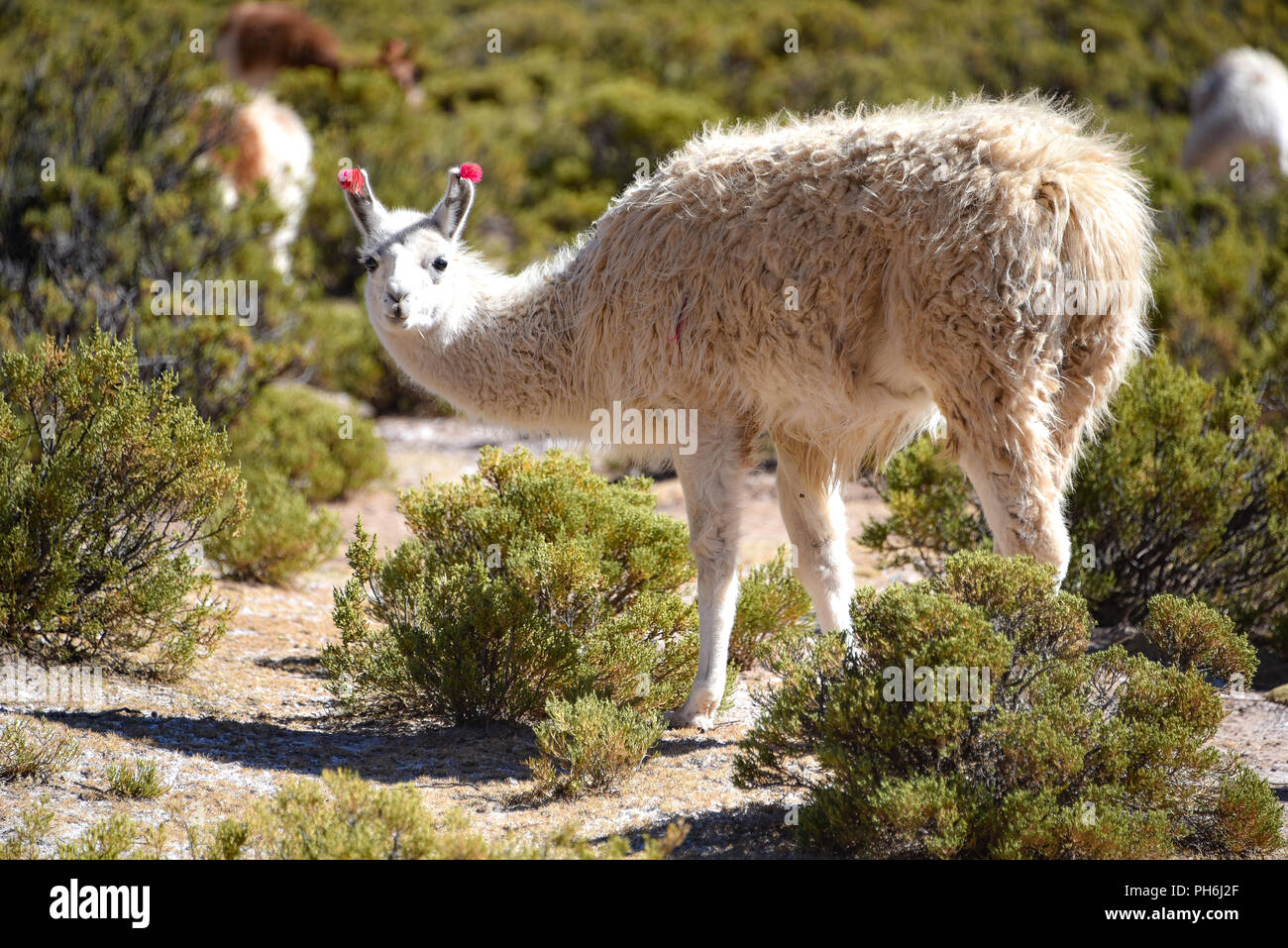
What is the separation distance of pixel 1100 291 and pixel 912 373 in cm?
67

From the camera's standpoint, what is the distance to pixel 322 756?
4.32 metres

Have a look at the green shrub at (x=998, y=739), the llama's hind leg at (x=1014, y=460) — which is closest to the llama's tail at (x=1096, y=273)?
the llama's hind leg at (x=1014, y=460)

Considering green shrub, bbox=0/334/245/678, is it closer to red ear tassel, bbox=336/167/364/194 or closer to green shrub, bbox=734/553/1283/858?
red ear tassel, bbox=336/167/364/194

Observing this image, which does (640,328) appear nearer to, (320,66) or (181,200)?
(181,200)

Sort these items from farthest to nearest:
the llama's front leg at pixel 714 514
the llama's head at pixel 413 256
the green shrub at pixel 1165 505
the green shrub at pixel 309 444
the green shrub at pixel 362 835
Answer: the green shrub at pixel 309 444 → the green shrub at pixel 1165 505 → the llama's head at pixel 413 256 → the llama's front leg at pixel 714 514 → the green shrub at pixel 362 835

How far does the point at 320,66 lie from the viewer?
52.3 feet

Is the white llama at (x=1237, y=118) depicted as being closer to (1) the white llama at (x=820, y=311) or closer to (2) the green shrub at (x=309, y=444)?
(2) the green shrub at (x=309, y=444)

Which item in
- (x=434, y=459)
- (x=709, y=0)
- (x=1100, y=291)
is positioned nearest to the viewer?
(x=1100, y=291)

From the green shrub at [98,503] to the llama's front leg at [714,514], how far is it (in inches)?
73.2

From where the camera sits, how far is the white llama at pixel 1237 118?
16.1 metres

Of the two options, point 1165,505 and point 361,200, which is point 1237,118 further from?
point 361,200

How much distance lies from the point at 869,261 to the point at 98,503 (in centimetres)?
320

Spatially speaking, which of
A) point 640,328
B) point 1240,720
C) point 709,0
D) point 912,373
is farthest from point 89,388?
point 709,0
